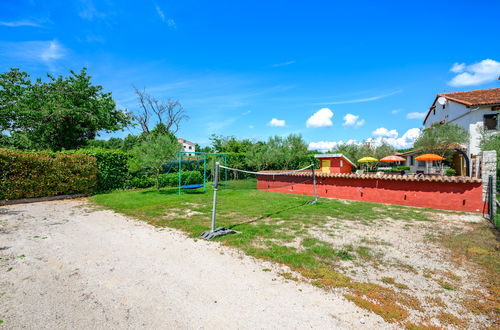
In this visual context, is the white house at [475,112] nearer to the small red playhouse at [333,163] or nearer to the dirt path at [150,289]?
the small red playhouse at [333,163]

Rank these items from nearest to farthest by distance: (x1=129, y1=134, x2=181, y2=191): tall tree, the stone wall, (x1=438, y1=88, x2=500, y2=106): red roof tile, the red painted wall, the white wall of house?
1. the stone wall
2. the red painted wall
3. (x1=129, y1=134, x2=181, y2=191): tall tree
4. the white wall of house
5. (x1=438, y1=88, x2=500, y2=106): red roof tile

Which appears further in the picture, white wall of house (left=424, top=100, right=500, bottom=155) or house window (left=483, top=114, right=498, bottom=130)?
white wall of house (left=424, top=100, right=500, bottom=155)

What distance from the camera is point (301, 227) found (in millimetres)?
7664

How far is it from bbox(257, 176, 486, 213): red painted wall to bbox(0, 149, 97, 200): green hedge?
45.3 ft

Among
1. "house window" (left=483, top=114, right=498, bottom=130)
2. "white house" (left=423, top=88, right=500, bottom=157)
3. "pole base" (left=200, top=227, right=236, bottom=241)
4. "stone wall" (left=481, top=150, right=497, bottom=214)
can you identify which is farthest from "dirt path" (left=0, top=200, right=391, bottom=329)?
"house window" (left=483, top=114, right=498, bottom=130)

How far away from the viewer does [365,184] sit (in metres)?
13.0

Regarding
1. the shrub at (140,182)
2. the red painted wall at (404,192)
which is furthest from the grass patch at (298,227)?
the shrub at (140,182)

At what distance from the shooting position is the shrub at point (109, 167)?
15.7 metres

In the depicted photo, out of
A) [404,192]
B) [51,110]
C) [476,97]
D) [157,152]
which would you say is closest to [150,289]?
[157,152]

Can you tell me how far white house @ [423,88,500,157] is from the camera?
22922 millimetres

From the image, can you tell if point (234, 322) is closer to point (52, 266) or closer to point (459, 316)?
point (459, 316)

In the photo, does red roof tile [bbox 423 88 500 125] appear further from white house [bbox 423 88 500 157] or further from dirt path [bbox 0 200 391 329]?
dirt path [bbox 0 200 391 329]

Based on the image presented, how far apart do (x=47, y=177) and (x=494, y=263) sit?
61.1 feet

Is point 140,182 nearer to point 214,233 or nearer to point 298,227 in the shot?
point 214,233
